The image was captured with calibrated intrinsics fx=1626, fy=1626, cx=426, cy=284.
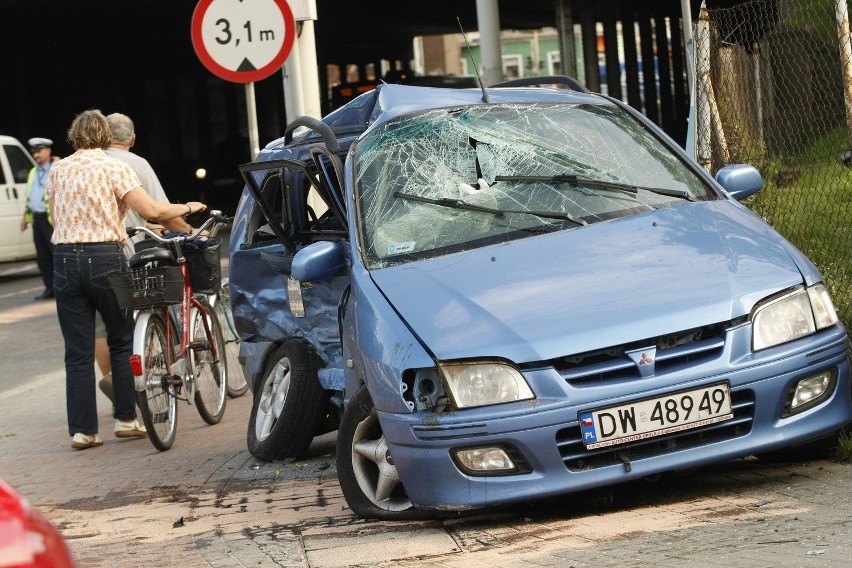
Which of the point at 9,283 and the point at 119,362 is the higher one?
the point at 119,362

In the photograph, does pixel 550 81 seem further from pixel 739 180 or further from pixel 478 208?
pixel 478 208

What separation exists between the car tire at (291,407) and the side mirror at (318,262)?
111 cm

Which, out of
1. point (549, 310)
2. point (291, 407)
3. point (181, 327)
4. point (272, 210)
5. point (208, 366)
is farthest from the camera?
point (208, 366)

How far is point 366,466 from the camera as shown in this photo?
6.23m

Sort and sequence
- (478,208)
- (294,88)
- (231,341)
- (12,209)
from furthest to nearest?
(12,209) < (294,88) < (231,341) < (478,208)

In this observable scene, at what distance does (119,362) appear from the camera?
9.34 metres

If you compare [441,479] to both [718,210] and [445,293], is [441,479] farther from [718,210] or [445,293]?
[718,210]

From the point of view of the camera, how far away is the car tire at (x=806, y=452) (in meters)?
6.14

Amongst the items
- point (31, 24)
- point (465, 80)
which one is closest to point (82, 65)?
point (31, 24)

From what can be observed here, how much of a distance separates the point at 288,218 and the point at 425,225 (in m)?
1.99

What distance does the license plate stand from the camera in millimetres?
5441

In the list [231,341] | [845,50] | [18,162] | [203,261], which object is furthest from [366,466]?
[18,162]

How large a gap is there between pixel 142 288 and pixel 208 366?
0.99 m

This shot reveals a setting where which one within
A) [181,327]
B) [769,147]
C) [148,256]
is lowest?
[181,327]
